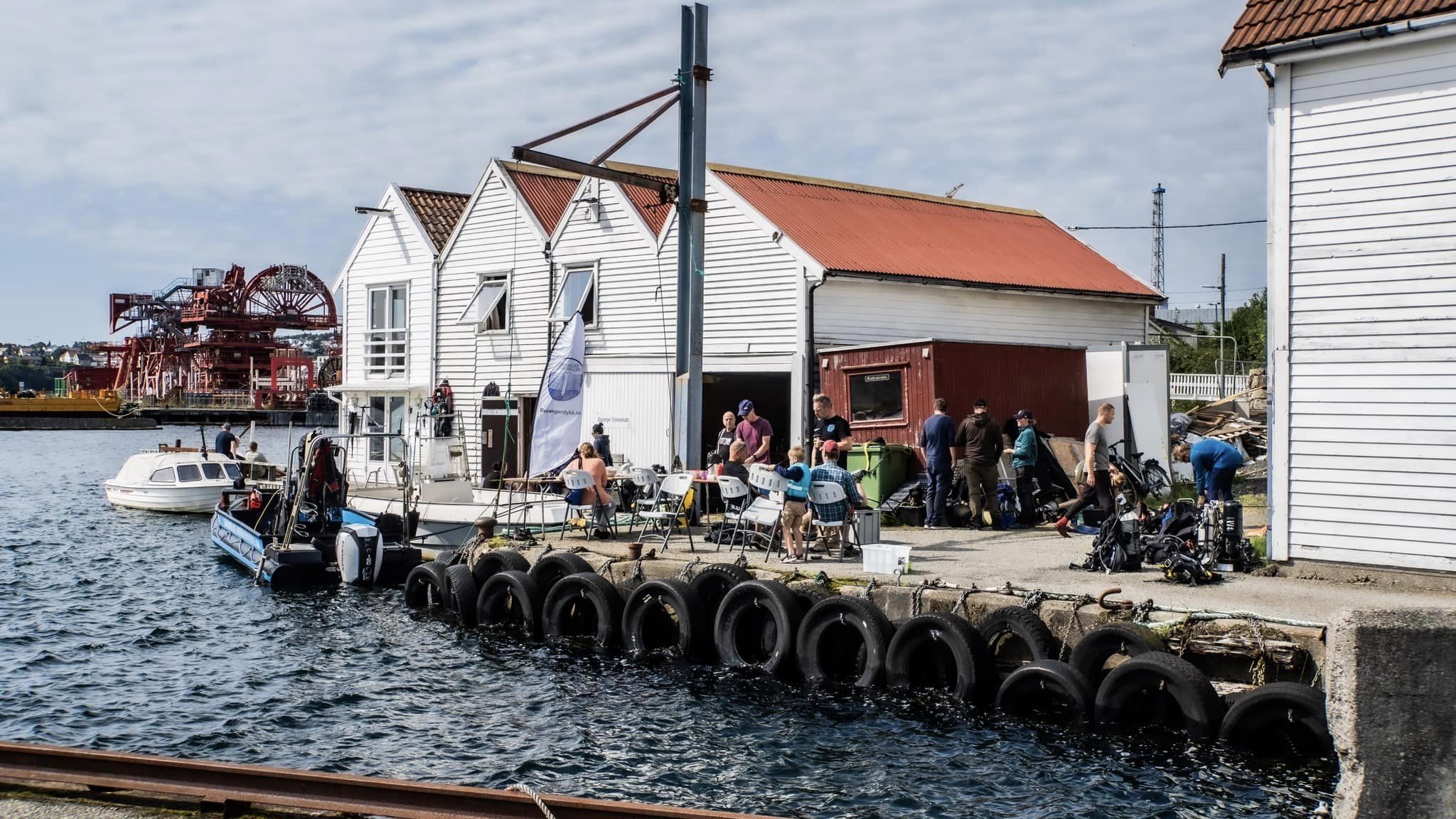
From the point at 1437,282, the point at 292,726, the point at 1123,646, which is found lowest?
the point at 292,726

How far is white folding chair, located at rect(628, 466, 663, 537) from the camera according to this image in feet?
57.0

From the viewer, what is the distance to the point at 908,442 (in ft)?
64.6

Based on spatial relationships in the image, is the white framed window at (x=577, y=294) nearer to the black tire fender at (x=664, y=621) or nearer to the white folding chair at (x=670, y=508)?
the white folding chair at (x=670, y=508)

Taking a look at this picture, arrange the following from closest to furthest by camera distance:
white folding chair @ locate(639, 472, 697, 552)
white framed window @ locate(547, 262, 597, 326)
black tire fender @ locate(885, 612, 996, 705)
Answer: black tire fender @ locate(885, 612, 996, 705) → white folding chair @ locate(639, 472, 697, 552) → white framed window @ locate(547, 262, 597, 326)

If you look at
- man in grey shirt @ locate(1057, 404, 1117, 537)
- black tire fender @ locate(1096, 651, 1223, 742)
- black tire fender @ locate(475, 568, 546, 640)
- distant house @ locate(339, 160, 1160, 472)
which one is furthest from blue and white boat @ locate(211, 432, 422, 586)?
black tire fender @ locate(1096, 651, 1223, 742)

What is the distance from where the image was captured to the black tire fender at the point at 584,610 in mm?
15109

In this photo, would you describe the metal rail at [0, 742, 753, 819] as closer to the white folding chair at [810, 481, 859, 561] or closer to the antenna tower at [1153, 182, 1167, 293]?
the white folding chair at [810, 481, 859, 561]

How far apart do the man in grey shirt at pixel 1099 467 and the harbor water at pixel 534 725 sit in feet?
16.5

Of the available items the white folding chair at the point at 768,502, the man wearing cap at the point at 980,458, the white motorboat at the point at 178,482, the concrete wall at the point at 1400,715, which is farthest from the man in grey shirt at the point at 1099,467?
the white motorboat at the point at 178,482

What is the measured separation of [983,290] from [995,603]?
13.4m

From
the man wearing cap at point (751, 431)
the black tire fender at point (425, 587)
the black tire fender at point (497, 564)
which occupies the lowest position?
the black tire fender at point (425, 587)

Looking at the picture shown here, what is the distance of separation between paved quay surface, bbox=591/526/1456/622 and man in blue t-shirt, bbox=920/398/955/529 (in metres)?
0.41

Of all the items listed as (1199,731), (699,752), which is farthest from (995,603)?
(699,752)

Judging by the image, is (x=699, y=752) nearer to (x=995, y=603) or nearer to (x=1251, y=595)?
(x=995, y=603)
